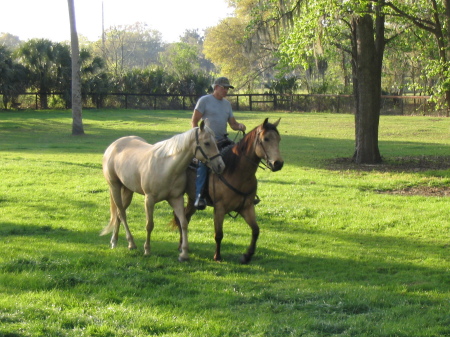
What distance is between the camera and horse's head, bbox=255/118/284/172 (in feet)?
23.5

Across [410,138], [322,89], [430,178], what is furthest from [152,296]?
[322,89]

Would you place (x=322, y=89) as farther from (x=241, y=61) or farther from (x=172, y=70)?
(x=241, y=61)

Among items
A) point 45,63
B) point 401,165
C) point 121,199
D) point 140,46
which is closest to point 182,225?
point 121,199

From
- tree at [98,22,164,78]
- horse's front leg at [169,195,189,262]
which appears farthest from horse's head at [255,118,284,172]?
tree at [98,22,164,78]

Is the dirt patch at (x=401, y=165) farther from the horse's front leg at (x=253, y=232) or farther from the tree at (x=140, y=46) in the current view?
the tree at (x=140, y=46)

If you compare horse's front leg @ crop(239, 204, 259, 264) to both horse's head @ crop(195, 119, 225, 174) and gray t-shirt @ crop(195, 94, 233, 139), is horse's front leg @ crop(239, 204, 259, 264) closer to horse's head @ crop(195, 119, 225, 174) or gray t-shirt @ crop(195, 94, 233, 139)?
horse's head @ crop(195, 119, 225, 174)

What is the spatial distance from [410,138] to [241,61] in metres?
40.2

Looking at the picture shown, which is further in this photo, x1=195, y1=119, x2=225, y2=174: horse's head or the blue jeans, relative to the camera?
the blue jeans

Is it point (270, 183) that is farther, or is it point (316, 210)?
point (270, 183)

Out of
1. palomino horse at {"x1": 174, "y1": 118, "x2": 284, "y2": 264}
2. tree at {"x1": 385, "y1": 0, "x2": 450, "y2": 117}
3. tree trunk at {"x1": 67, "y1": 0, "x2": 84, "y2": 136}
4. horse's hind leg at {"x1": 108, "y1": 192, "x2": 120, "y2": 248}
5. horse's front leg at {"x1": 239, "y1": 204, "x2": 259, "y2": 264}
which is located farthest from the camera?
tree trunk at {"x1": 67, "y1": 0, "x2": 84, "y2": 136}

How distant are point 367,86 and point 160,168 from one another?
11680 millimetres

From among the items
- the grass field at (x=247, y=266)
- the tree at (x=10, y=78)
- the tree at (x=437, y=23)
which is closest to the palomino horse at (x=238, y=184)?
the grass field at (x=247, y=266)

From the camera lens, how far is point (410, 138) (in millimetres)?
27375

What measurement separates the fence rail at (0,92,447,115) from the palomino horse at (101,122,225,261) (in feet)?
119
